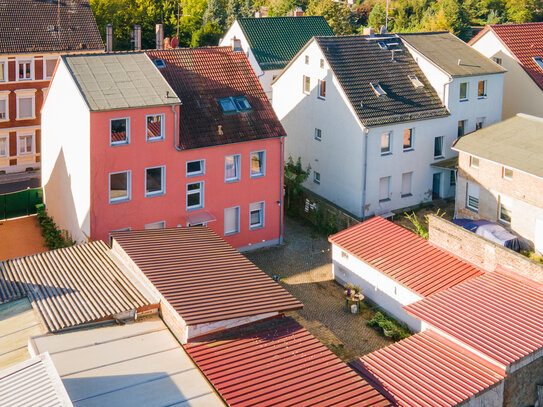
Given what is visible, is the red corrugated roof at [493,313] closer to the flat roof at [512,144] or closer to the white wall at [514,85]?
the flat roof at [512,144]

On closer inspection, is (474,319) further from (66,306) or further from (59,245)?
(59,245)

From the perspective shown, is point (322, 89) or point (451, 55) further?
point (451, 55)

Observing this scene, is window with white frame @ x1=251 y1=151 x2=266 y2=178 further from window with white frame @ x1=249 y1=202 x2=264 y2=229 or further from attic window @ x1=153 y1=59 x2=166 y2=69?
attic window @ x1=153 y1=59 x2=166 y2=69

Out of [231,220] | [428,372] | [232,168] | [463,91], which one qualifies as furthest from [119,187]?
[463,91]

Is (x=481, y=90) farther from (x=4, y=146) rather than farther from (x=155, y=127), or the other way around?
(x=4, y=146)

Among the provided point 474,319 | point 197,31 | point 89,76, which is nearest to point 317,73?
→ point 89,76
